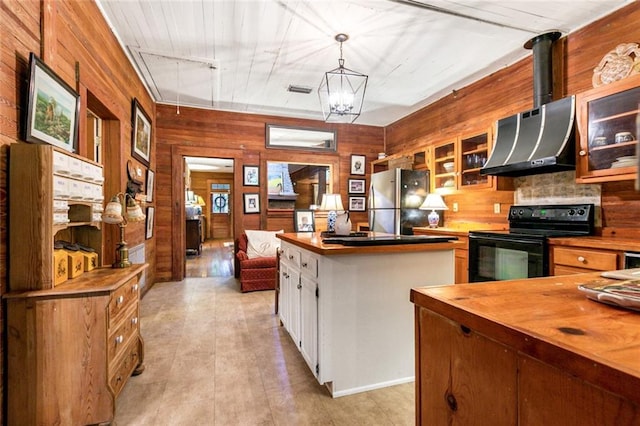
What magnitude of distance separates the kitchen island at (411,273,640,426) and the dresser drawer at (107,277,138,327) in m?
→ 1.62

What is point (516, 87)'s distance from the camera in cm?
356

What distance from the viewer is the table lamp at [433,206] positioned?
4422 mm

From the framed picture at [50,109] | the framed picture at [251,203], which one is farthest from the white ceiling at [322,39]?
the framed picture at [251,203]

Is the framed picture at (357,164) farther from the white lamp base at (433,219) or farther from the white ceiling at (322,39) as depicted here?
the white lamp base at (433,219)

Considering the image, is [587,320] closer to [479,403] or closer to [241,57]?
[479,403]

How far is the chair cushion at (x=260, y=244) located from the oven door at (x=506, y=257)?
2776 millimetres

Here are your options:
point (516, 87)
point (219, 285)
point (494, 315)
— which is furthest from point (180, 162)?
point (494, 315)

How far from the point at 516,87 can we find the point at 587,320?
3685 mm

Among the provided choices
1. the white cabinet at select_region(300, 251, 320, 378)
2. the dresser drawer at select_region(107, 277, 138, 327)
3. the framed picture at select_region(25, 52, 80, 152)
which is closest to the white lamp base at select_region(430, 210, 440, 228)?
the white cabinet at select_region(300, 251, 320, 378)

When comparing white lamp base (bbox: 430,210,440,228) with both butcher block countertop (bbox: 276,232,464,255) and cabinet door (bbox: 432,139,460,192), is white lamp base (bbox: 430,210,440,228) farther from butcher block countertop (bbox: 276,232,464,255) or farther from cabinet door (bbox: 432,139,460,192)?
butcher block countertop (bbox: 276,232,464,255)

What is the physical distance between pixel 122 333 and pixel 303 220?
3.97 meters

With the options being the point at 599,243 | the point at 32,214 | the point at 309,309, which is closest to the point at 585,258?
the point at 599,243

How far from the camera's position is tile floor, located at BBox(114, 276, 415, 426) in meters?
1.77

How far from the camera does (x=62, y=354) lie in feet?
5.09
